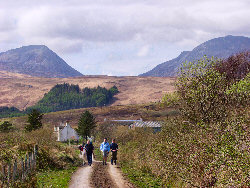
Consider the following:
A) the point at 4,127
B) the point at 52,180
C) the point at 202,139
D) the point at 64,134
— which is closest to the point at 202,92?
the point at 202,139

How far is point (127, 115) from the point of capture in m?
145

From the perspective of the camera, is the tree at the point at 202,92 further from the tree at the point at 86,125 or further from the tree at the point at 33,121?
the tree at the point at 86,125

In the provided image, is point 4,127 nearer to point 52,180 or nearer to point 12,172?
point 52,180

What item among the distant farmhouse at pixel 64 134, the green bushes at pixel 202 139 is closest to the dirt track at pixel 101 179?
the green bushes at pixel 202 139

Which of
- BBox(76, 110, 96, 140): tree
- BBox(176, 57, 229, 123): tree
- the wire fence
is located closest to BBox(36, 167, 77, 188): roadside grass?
the wire fence

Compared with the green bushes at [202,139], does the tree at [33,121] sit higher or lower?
lower

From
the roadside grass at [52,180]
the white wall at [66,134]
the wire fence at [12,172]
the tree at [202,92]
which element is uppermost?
the tree at [202,92]

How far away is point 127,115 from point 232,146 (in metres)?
134

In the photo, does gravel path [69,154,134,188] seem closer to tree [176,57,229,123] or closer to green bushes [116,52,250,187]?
green bushes [116,52,250,187]

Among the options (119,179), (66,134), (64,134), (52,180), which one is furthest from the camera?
(66,134)

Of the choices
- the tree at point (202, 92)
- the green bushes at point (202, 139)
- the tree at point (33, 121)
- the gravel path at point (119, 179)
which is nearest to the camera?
the green bushes at point (202, 139)

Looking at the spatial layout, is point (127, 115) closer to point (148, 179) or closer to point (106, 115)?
point (106, 115)

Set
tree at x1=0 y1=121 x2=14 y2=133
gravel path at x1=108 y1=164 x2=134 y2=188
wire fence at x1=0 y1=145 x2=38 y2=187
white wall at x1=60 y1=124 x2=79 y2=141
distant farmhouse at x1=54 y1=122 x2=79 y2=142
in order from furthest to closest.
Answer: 1. white wall at x1=60 y1=124 x2=79 y2=141
2. distant farmhouse at x1=54 y1=122 x2=79 y2=142
3. tree at x1=0 y1=121 x2=14 y2=133
4. gravel path at x1=108 y1=164 x2=134 y2=188
5. wire fence at x1=0 y1=145 x2=38 y2=187

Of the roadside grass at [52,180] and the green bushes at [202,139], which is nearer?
the green bushes at [202,139]
